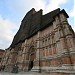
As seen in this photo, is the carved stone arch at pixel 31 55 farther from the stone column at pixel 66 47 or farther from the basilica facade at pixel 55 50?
the stone column at pixel 66 47

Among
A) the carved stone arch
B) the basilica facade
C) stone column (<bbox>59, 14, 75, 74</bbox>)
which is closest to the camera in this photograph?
stone column (<bbox>59, 14, 75, 74</bbox>)

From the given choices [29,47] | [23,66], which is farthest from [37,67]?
[29,47]

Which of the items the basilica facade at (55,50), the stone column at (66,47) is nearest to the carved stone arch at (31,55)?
the basilica facade at (55,50)

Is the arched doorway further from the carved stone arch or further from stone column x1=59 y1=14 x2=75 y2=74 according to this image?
stone column x1=59 y1=14 x2=75 y2=74

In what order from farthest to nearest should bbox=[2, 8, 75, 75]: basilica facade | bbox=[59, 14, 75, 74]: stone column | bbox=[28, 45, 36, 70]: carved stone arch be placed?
bbox=[28, 45, 36, 70]: carved stone arch
bbox=[2, 8, 75, 75]: basilica facade
bbox=[59, 14, 75, 74]: stone column

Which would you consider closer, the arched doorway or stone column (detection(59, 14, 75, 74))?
stone column (detection(59, 14, 75, 74))

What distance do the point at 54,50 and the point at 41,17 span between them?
11.2m

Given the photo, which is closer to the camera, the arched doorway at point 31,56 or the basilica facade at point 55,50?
the basilica facade at point 55,50

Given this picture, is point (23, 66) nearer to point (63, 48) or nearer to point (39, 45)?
point (39, 45)

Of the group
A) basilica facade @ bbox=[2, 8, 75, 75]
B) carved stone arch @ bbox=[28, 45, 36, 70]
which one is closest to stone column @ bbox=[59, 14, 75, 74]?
basilica facade @ bbox=[2, 8, 75, 75]

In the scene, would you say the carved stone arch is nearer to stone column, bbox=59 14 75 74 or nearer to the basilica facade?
the basilica facade

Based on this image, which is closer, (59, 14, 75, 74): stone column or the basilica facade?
(59, 14, 75, 74): stone column

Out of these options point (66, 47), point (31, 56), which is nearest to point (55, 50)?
point (66, 47)

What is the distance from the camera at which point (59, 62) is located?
424 inches
